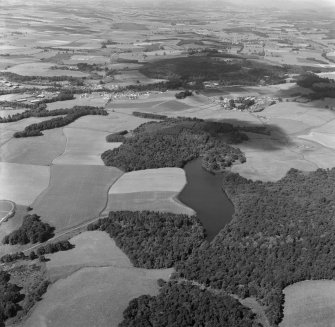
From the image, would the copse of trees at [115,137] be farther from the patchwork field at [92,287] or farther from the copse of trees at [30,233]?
the patchwork field at [92,287]

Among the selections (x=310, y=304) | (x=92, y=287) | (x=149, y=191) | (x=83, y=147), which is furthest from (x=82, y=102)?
(x=310, y=304)

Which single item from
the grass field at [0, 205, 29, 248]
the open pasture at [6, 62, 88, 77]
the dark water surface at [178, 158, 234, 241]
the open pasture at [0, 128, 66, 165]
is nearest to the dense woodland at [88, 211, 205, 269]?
the dark water surface at [178, 158, 234, 241]

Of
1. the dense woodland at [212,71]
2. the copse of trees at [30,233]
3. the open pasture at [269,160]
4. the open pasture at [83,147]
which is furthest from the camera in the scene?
the dense woodland at [212,71]

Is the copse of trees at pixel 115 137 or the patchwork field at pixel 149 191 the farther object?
the copse of trees at pixel 115 137

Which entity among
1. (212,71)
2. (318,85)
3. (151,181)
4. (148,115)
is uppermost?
(318,85)

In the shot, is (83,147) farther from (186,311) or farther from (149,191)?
(186,311)

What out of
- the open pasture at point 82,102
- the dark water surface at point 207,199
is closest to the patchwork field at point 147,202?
the dark water surface at point 207,199
